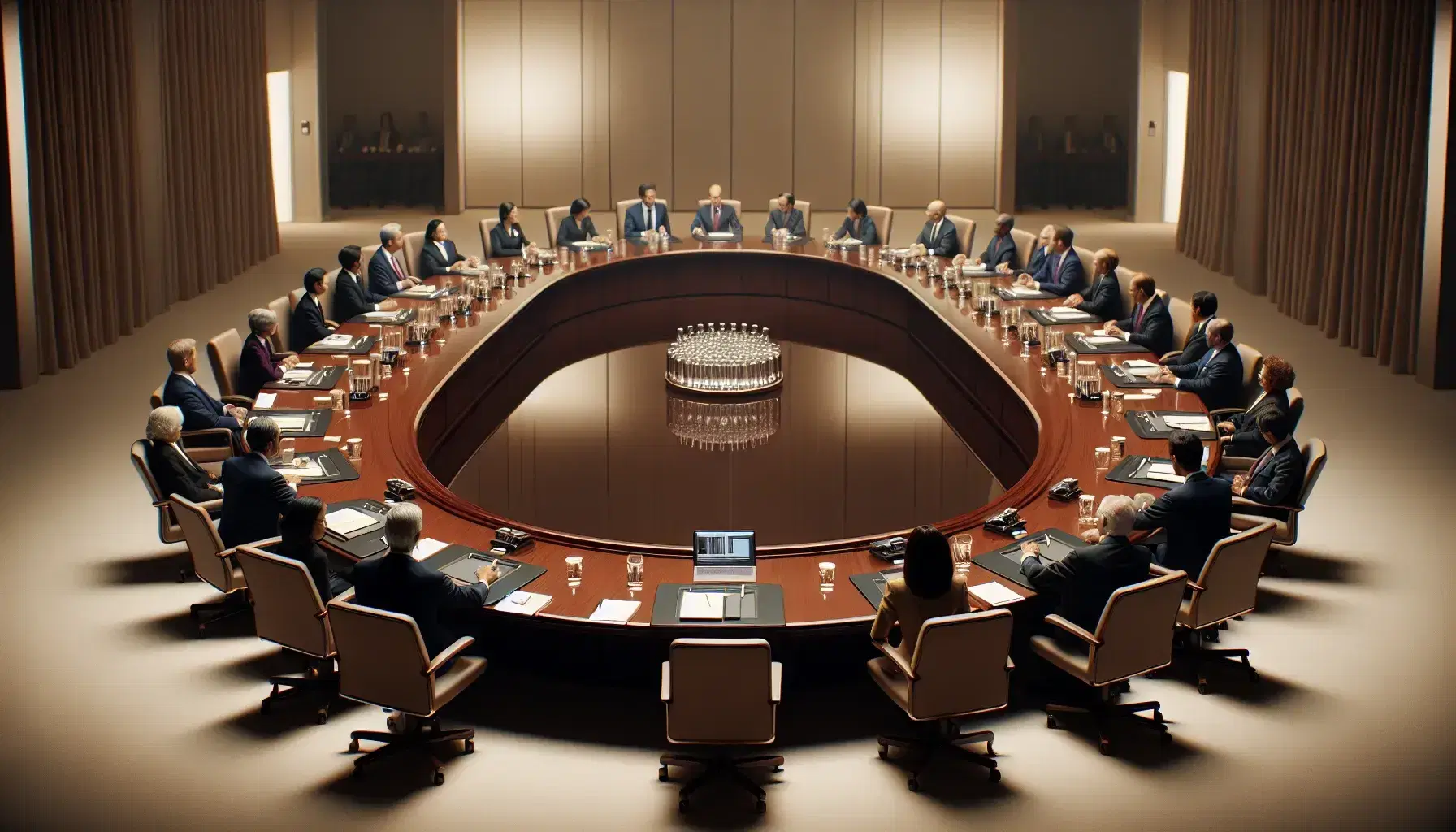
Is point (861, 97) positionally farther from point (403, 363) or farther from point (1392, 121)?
point (403, 363)

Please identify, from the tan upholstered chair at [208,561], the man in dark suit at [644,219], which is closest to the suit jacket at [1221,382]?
the tan upholstered chair at [208,561]

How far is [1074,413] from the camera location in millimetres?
7512

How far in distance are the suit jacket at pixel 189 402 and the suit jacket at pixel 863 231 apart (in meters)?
6.87

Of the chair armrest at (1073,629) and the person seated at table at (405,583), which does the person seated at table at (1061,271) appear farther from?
the person seated at table at (405,583)

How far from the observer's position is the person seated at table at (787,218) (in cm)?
1344

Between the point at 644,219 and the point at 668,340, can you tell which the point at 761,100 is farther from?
the point at 668,340

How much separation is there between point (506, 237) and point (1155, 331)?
5896 mm

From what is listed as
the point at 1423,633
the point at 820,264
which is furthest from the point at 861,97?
the point at 1423,633

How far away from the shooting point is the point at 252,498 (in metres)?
6.10

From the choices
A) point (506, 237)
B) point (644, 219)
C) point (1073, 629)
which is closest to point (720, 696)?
point (1073, 629)

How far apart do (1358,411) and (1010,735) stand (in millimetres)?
5362

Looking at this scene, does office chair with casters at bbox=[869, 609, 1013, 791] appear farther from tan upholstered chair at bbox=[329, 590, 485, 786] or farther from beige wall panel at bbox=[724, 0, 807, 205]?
beige wall panel at bbox=[724, 0, 807, 205]

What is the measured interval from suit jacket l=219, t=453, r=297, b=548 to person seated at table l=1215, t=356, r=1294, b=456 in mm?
4380

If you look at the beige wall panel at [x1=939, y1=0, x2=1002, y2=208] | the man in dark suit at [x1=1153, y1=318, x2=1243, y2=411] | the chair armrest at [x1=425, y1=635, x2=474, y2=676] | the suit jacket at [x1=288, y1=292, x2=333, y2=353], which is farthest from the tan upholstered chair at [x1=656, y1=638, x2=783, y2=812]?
the beige wall panel at [x1=939, y1=0, x2=1002, y2=208]
